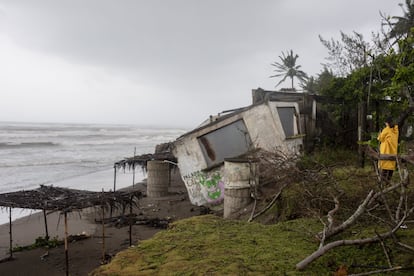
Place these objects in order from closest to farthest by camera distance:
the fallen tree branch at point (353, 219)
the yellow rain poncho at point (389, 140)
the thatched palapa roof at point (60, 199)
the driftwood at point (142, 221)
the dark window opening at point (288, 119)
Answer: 1. the fallen tree branch at point (353, 219)
2. the thatched palapa roof at point (60, 199)
3. the yellow rain poncho at point (389, 140)
4. the driftwood at point (142, 221)
5. the dark window opening at point (288, 119)

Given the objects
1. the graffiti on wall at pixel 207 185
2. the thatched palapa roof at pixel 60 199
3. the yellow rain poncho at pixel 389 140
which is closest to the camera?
the thatched palapa roof at pixel 60 199

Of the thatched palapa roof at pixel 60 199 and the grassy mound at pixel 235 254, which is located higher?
the grassy mound at pixel 235 254

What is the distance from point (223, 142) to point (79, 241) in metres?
5.13

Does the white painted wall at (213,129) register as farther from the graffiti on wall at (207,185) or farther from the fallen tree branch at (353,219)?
the fallen tree branch at (353,219)

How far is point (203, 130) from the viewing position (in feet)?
38.1

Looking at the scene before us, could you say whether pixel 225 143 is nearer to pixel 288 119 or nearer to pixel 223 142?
pixel 223 142

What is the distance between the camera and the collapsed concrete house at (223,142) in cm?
1153

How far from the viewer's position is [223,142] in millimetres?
11609

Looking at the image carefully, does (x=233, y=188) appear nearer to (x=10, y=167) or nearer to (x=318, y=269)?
(x=318, y=269)

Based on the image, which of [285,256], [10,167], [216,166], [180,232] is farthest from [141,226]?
[10,167]

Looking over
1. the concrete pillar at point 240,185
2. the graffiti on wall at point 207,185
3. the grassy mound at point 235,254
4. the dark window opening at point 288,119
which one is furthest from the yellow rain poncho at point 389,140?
the graffiti on wall at point 207,185

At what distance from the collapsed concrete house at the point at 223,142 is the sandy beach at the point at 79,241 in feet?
3.10

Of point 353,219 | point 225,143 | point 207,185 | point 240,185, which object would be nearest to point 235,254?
point 353,219

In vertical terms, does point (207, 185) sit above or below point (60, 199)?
below
